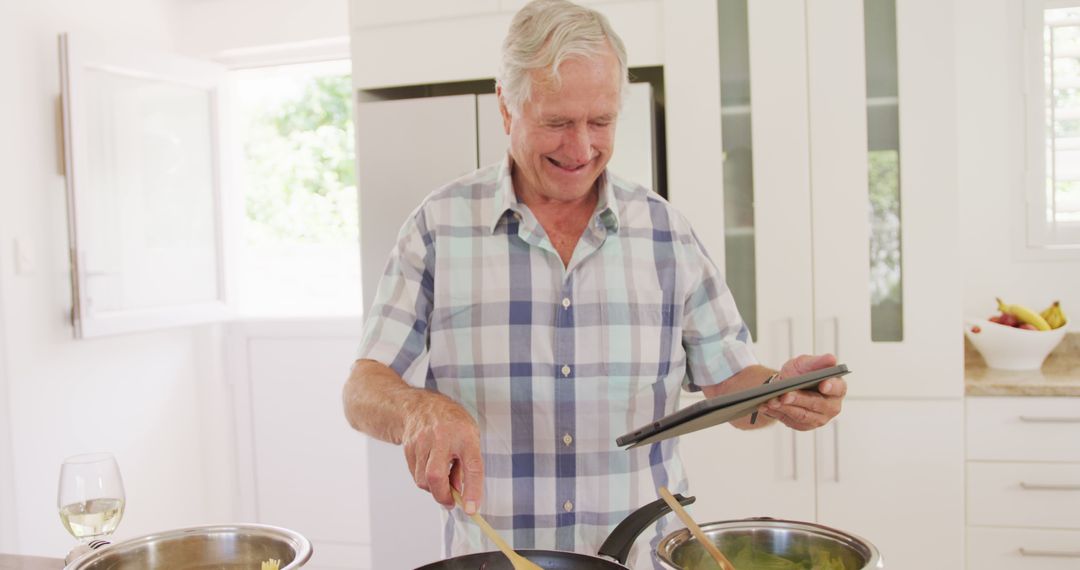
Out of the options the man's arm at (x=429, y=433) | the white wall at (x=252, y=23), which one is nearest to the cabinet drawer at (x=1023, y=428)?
the man's arm at (x=429, y=433)

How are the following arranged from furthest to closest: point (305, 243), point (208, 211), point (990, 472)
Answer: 1. point (305, 243)
2. point (208, 211)
3. point (990, 472)

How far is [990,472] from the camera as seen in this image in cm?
228

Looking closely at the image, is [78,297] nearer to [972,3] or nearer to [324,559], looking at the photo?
[324,559]

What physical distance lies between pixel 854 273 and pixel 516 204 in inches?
49.6

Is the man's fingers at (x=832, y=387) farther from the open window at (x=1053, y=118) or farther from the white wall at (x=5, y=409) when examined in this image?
the white wall at (x=5, y=409)

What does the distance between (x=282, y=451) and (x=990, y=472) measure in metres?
2.59

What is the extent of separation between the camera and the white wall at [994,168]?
2752 mm

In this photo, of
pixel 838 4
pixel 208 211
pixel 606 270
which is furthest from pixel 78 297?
pixel 838 4

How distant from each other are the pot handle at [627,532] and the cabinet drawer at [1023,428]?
160cm

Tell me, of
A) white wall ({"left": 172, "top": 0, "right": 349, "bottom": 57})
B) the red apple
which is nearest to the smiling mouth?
the red apple

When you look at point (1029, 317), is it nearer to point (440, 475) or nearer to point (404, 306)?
point (404, 306)

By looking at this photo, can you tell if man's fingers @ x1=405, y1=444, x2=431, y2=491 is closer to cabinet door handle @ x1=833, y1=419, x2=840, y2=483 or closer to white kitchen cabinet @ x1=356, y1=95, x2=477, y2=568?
white kitchen cabinet @ x1=356, y1=95, x2=477, y2=568

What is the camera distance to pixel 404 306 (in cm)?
141

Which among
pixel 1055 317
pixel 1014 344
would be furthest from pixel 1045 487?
pixel 1055 317
